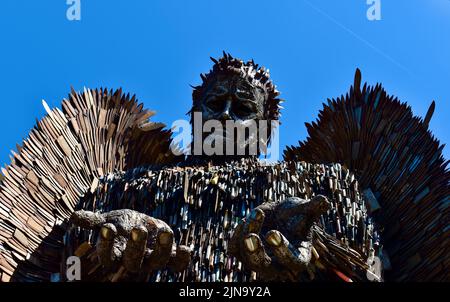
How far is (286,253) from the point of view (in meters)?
7.22

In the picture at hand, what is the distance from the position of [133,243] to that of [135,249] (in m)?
0.05

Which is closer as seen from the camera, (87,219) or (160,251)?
(160,251)

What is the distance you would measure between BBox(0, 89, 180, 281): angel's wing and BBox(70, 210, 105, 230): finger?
1.06 meters

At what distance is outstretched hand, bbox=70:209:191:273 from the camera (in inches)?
290

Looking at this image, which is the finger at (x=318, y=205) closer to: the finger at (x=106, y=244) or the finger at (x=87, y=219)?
the finger at (x=106, y=244)

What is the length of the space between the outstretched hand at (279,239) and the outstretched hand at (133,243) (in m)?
0.45

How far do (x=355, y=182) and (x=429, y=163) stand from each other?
0.68 meters

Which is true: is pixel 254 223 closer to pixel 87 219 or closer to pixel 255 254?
pixel 255 254

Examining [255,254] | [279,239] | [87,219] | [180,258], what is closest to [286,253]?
[279,239]

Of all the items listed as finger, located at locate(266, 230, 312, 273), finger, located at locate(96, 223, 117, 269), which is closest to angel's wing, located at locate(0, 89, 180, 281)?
finger, located at locate(96, 223, 117, 269)

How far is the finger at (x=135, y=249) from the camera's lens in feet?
24.0

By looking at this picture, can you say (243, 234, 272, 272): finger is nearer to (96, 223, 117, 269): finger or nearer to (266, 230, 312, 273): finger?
(266, 230, 312, 273): finger
